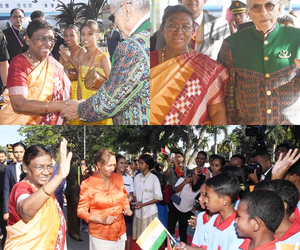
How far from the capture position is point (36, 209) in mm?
2766

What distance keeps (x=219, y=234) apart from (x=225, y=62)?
199 cm

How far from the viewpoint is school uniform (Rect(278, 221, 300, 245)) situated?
2.49m

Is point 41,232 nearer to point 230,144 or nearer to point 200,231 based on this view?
point 200,231

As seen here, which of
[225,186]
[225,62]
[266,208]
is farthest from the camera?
[225,62]

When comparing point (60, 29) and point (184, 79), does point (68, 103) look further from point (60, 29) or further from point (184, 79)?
point (184, 79)

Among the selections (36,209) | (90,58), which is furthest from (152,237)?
(90,58)

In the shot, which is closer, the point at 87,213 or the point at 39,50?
the point at 87,213

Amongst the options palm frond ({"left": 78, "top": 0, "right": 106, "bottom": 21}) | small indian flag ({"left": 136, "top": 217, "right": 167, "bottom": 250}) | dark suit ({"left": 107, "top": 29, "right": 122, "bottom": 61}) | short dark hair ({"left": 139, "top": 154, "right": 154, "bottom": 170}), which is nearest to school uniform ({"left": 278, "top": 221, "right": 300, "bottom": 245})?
small indian flag ({"left": 136, "top": 217, "right": 167, "bottom": 250})

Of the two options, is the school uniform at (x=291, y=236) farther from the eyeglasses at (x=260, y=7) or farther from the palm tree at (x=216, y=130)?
the eyeglasses at (x=260, y=7)

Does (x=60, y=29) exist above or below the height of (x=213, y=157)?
above

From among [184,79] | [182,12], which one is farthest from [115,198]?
[182,12]

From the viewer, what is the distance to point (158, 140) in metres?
4.76

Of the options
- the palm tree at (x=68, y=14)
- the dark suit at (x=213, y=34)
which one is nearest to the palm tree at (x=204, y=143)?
the dark suit at (x=213, y=34)

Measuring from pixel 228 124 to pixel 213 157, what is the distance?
81cm
